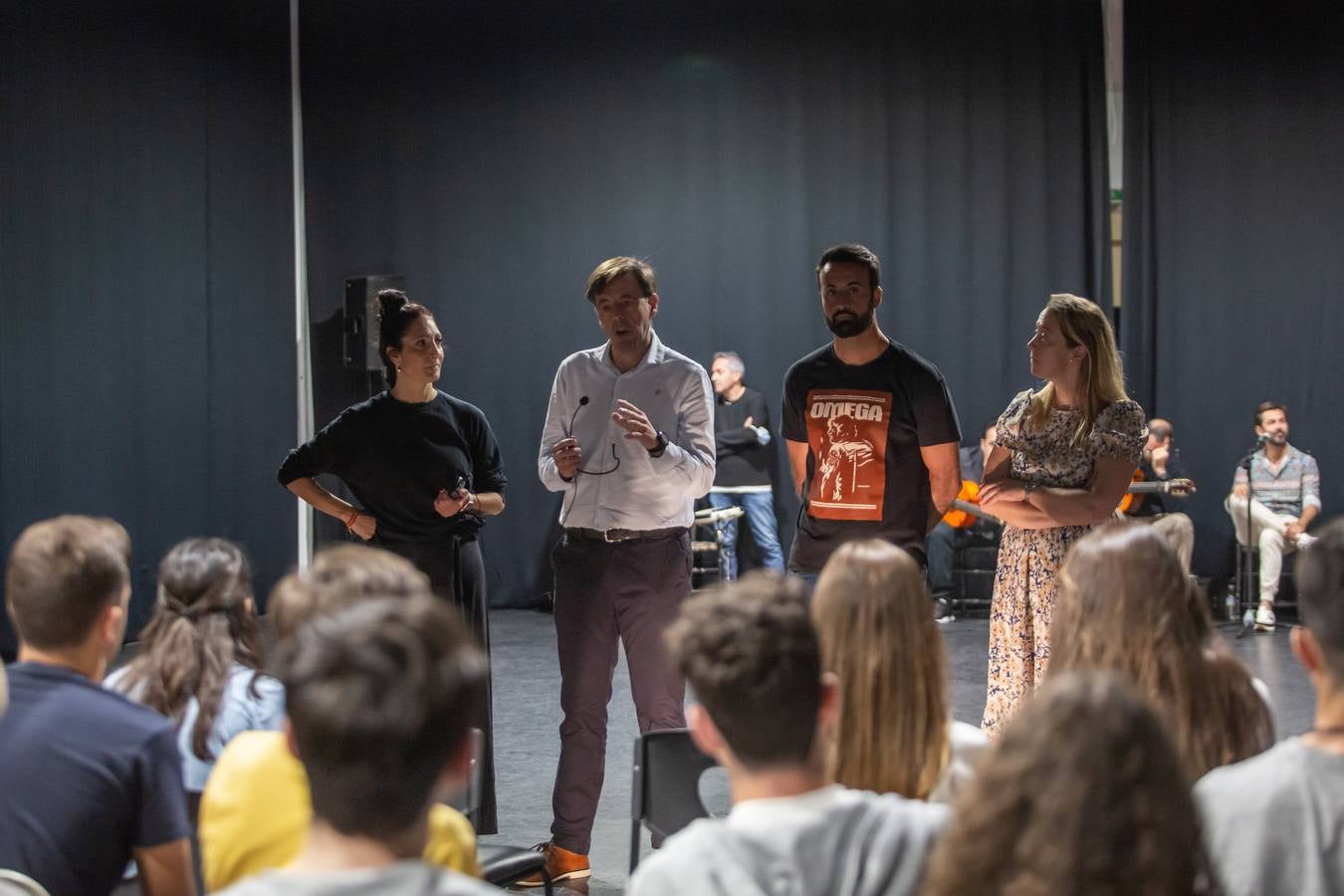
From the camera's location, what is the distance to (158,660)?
2100 mm

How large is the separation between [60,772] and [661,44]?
25.2 feet

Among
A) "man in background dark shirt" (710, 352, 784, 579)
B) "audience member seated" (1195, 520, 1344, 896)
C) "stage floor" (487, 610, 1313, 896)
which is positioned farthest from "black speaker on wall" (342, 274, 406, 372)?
"audience member seated" (1195, 520, 1344, 896)

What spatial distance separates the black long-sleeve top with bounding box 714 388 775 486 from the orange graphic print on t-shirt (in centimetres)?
515

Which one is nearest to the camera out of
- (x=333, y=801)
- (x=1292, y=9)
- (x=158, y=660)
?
(x=333, y=801)

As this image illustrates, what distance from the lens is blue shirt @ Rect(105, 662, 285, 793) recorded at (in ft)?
6.77

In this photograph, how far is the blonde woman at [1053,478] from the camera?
318 centimetres

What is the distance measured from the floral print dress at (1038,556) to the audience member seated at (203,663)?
1747mm

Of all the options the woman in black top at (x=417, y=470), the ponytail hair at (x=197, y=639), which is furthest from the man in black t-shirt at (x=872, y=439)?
the ponytail hair at (x=197, y=639)

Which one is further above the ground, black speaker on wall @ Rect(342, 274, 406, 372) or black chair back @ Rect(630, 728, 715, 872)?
black speaker on wall @ Rect(342, 274, 406, 372)

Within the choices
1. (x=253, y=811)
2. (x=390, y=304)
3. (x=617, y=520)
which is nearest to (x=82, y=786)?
(x=253, y=811)

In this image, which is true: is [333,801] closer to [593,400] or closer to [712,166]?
[593,400]

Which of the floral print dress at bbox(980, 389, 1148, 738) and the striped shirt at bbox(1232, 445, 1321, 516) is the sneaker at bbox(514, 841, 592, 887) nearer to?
the floral print dress at bbox(980, 389, 1148, 738)

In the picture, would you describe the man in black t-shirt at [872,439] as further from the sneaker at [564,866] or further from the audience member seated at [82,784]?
the audience member seated at [82,784]

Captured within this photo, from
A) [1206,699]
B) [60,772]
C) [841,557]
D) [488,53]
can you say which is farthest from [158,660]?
[488,53]
